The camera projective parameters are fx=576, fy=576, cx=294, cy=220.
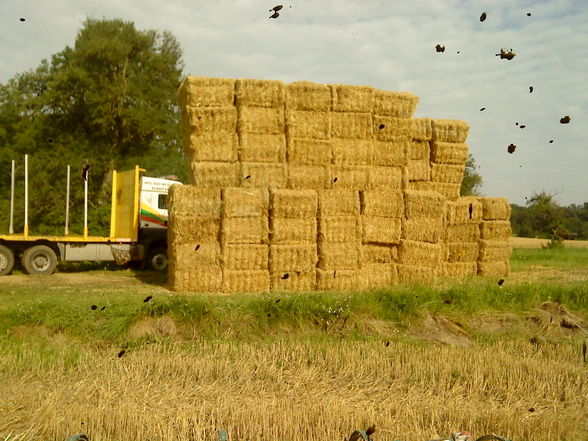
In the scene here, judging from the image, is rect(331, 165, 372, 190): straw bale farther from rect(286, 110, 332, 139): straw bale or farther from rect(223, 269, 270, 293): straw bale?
rect(223, 269, 270, 293): straw bale

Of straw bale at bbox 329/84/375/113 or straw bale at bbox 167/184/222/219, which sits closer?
straw bale at bbox 167/184/222/219

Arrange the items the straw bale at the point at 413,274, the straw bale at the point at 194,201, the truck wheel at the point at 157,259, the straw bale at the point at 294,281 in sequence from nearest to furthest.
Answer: the straw bale at the point at 194,201, the straw bale at the point at 294,281, the straw bale at the point at 413,274, the truck wheel at the point at 157,259

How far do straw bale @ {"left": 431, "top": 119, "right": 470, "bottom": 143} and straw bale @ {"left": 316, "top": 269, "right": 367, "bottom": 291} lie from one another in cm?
495

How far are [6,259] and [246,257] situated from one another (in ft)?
24.3

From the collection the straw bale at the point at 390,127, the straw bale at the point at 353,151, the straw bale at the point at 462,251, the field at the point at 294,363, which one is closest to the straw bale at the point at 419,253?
the field at the point at 294,363

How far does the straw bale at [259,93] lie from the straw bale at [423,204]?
4039mm

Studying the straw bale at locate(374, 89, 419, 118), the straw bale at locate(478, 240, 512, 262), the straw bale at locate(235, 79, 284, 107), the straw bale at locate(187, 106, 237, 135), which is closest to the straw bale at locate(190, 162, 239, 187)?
the straw bale at locate(187, 106, 237, 135)

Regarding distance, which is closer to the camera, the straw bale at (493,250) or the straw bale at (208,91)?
the straw bale at (208,91)

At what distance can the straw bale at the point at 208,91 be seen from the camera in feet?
44.3

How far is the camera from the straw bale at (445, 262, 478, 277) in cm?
1666

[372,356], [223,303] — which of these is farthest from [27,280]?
[372,356]

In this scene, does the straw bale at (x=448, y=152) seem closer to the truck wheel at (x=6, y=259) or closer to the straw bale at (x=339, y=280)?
the straw bale at (x=339, y=280)

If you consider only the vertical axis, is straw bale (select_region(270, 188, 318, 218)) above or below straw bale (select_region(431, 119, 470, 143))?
below

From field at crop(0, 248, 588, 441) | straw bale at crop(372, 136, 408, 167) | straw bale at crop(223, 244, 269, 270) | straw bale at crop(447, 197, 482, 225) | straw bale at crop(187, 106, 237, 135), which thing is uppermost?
straw bale at crop(187, 106, 237, 135)
